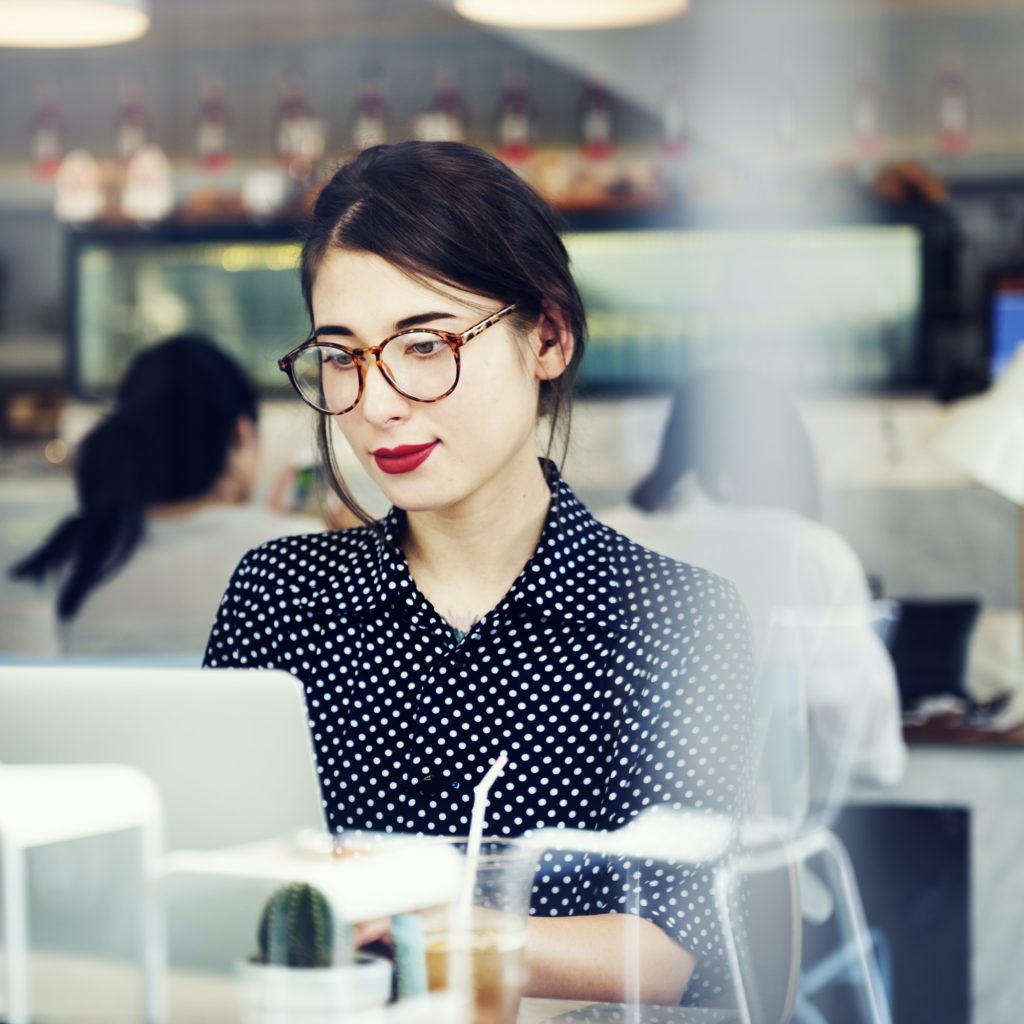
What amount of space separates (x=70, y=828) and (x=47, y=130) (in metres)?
5.14

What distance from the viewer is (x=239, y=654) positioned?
4.26ft

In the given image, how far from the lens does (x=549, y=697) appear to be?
3.92ft

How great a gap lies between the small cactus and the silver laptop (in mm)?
81

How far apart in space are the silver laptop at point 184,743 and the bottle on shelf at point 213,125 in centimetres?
474

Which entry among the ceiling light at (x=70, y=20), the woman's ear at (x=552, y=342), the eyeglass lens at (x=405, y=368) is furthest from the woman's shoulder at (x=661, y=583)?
the ceiling light at (x=70, y=20)

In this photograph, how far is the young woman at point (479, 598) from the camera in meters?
1.08

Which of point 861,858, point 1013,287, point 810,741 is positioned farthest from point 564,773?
point 1013,287

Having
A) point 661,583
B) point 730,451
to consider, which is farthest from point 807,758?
point 661,583

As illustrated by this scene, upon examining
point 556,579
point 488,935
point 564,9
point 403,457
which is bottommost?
point 488,935

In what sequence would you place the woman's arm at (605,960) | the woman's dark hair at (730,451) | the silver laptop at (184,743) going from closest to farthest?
1. the silver laptop at (184,743)
2. the woman's arm at (605,960)
3. the woman's dark hair at (730,451)

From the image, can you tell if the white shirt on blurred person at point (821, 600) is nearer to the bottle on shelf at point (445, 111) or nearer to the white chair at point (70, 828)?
the white chair at point (70, 828)

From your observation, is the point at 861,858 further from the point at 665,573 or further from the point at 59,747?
the point at 59,747

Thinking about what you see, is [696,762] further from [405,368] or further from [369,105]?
[369,105]

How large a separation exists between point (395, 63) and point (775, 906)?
4083mm
